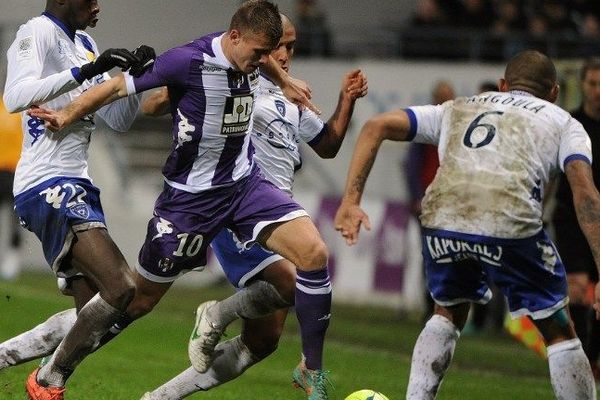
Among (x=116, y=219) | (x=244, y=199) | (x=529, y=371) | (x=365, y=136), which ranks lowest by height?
(x=116, y=219)

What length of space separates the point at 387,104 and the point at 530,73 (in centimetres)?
1295

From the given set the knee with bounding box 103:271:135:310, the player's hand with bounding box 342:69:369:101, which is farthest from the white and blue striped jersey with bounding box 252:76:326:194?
the knee with bounding box 103:271:135:310

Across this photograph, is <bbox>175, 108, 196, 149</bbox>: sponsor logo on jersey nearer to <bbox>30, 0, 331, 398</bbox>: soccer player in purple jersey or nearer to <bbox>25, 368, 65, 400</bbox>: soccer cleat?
<bbox>30, 0, 331, 398</bbox>: soccer player in purple jersey

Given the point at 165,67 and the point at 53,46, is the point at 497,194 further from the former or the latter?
the point at 53,46

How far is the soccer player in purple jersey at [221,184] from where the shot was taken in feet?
26.1

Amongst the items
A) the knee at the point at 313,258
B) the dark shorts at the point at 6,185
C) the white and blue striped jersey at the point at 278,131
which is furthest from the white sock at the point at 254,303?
the dark shorts at the point at 6,185

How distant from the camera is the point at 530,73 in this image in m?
7.66

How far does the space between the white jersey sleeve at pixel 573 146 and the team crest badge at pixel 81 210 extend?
8.83 ft

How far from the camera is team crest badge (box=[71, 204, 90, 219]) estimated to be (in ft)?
26.1

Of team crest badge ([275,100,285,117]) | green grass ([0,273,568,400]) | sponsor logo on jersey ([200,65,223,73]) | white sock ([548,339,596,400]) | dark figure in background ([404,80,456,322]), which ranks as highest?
sponsor logo on jersey ([200,65,223,73])

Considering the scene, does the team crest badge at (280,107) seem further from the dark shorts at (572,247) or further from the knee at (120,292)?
the dark shorts at (572,247)

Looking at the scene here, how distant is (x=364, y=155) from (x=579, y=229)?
4.45m

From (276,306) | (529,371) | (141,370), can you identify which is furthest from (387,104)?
(276,306)

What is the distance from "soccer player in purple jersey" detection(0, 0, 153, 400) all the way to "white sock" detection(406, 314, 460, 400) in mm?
1669
